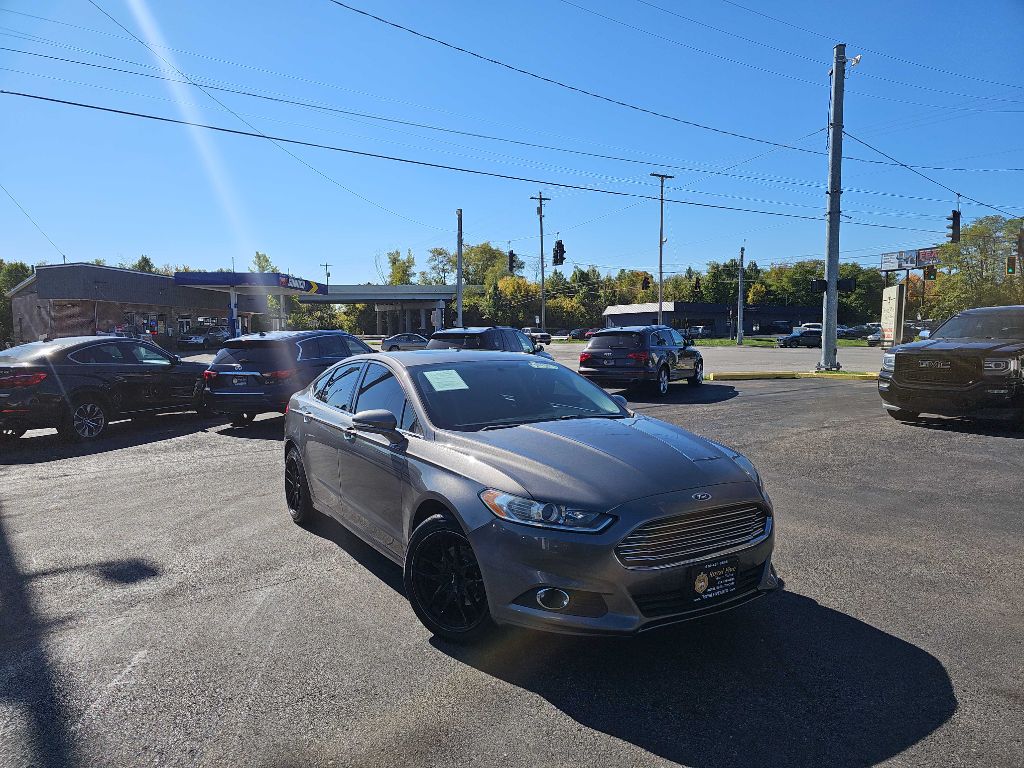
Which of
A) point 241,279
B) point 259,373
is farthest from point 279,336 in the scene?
point 241,279

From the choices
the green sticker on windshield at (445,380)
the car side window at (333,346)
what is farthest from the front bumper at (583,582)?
the car side window at (333,346)

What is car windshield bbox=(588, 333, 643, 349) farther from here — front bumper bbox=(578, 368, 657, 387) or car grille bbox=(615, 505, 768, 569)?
car grille bbox=(615, 505, 768, 569)

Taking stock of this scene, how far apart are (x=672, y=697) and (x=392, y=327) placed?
94935mm

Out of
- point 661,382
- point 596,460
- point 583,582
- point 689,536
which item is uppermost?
point 596,460

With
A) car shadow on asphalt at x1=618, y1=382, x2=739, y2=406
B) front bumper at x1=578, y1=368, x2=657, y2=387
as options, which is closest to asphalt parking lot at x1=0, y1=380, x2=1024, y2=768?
car shadow on asphalt at x1=618, y1=382, x2=739, y2=406

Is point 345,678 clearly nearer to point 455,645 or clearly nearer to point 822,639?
point 455,645

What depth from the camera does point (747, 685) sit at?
3.14 meters

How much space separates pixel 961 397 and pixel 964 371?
370 millimetres

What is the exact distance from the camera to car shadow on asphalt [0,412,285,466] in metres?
A: 9.59

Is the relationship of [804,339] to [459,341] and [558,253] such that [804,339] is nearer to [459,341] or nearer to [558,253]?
[558,253]

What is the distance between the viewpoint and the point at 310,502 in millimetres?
5668

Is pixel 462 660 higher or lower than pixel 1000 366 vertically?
lower

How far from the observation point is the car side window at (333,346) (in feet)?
39.0

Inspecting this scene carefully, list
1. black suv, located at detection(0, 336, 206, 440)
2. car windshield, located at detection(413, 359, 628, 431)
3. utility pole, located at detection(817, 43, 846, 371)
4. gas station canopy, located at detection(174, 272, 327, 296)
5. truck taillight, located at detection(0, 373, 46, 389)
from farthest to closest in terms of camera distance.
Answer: gas station canopy, located at detection(174, 272, 327, 296), utility pole, located at detection(817, 43, 846, 371), black suv, located at detection(0, 336, 206, 440), truck taillight, located at detection(0, 373, 46, 389), car windshield, located at detection(413, 359, 628, 431)
